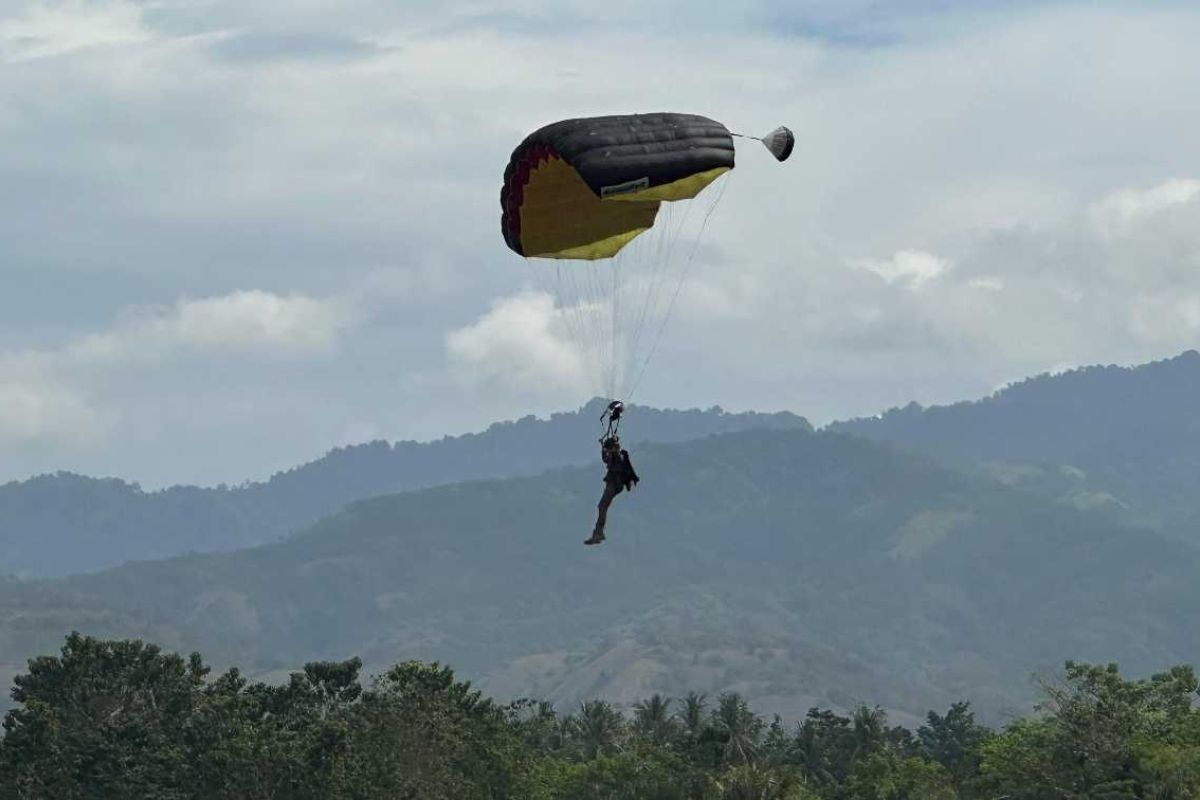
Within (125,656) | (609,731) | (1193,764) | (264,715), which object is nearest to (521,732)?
(264,715)

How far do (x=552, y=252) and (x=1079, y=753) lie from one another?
1517 inches

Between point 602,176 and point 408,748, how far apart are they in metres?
51.5

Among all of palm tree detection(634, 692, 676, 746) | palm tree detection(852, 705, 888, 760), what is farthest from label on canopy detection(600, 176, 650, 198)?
palm tree detection(634, 692, 676, 746)

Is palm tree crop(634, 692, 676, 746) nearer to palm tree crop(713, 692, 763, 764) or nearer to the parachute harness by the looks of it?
palm tree crop(713, 692, 763, 764)

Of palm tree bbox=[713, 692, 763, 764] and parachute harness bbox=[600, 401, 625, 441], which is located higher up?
parachute harness bbox=[600, 401, 625, 441]

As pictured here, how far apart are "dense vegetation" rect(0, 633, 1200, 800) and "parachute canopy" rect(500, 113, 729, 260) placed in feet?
113

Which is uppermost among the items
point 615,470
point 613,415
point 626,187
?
point 626,187

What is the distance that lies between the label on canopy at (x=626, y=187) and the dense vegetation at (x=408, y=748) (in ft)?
123

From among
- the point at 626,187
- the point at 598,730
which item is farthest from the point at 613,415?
the point at 598,730

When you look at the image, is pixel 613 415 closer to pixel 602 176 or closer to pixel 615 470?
pixel 615 470

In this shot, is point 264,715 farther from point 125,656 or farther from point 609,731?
point 609,731

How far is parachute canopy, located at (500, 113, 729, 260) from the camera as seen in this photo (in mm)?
42500

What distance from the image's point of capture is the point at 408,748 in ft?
292

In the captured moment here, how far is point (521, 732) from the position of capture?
101 meters
